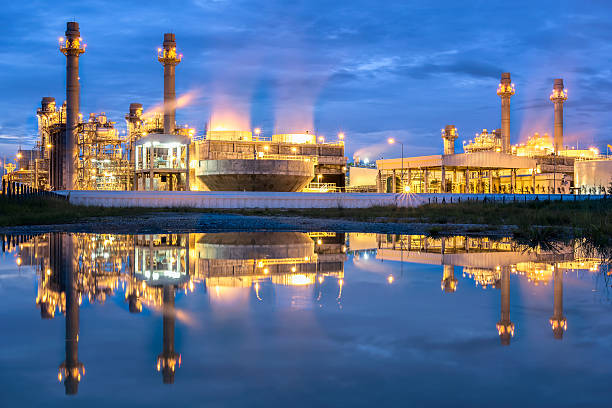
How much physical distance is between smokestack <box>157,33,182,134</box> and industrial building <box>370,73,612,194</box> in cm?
2496

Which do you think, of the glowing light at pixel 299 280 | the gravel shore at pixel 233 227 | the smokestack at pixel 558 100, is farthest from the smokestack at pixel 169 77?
the glowing light at pixel 299 280

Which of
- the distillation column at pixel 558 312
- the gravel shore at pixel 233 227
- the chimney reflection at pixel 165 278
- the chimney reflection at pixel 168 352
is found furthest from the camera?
the gravel shore at pixel 233 227

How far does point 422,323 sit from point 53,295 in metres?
4.79

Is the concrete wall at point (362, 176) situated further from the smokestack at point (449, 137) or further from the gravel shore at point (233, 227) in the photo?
the gravel shore at point (233, 227)

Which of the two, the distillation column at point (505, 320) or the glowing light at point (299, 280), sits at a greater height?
the glowing light at point (299, 280)

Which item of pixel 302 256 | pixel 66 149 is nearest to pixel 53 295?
pixel 302 256

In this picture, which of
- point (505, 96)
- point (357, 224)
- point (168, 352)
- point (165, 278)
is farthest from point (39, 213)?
point (505, 96)

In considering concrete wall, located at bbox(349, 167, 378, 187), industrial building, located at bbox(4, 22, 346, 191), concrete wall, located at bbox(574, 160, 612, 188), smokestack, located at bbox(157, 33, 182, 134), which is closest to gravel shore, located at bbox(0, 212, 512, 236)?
industrial building, located at bbox(4, 22, 346, 191)

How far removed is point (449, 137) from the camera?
110750 millimetres

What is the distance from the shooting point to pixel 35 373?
191 inches

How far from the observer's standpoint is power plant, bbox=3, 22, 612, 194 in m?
60.2

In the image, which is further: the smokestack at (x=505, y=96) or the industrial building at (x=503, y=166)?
the smokestack at (x=505, y=96)

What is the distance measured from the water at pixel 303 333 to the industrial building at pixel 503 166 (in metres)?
57.8

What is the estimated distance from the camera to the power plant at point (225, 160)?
6022cm
